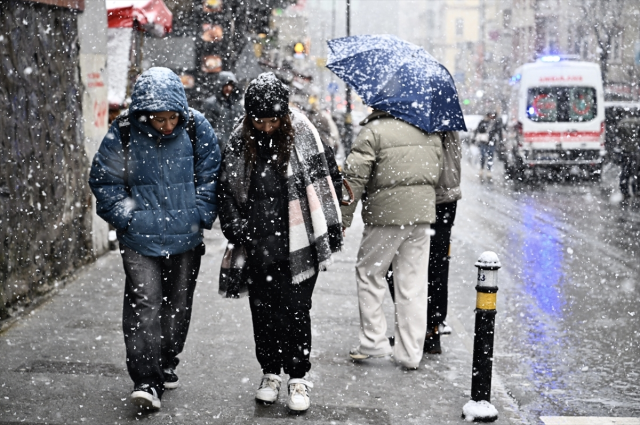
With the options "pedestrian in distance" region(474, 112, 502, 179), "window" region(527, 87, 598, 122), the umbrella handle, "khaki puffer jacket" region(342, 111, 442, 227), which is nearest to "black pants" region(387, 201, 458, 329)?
"khaki puffer jacket" region(342, 111, 442, 227)

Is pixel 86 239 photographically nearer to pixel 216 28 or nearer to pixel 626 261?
pixel 626 261

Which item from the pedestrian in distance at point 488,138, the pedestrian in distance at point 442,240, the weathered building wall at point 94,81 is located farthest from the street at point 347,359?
the pedestrian in distance at point 488,138

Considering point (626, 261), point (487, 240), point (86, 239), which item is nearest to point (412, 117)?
point (86, 239)

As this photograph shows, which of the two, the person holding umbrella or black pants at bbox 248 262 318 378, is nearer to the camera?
black pants at bbox 248 262 318 378

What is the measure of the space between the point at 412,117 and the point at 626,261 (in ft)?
19.8

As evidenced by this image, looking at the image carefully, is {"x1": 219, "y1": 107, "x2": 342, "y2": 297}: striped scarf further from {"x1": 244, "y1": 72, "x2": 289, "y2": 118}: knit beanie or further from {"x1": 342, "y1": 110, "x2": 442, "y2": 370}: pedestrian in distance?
{"x1": 342, "y1": 110, "x2": 442, "y2": 370}: pedestrian in distance

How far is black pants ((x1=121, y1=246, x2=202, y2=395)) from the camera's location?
4.96 meters

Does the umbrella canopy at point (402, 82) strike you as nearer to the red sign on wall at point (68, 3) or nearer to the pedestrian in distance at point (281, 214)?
the pedestrian in distance at point (281, 214)

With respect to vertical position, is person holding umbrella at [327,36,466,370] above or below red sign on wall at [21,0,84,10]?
below

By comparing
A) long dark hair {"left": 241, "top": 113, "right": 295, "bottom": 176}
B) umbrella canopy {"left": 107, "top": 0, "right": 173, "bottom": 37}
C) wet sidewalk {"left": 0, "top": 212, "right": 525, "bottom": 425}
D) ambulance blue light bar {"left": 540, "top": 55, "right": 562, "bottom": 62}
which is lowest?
wet sidewalk {"left": 0, "top": 212, "right": 525, "bottom": 425}

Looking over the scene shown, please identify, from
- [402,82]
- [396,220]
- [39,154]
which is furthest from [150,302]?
[39,154]

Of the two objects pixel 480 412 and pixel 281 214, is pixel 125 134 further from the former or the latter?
pixel 480 412

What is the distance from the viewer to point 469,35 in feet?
333

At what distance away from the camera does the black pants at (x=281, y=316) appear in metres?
5.11
